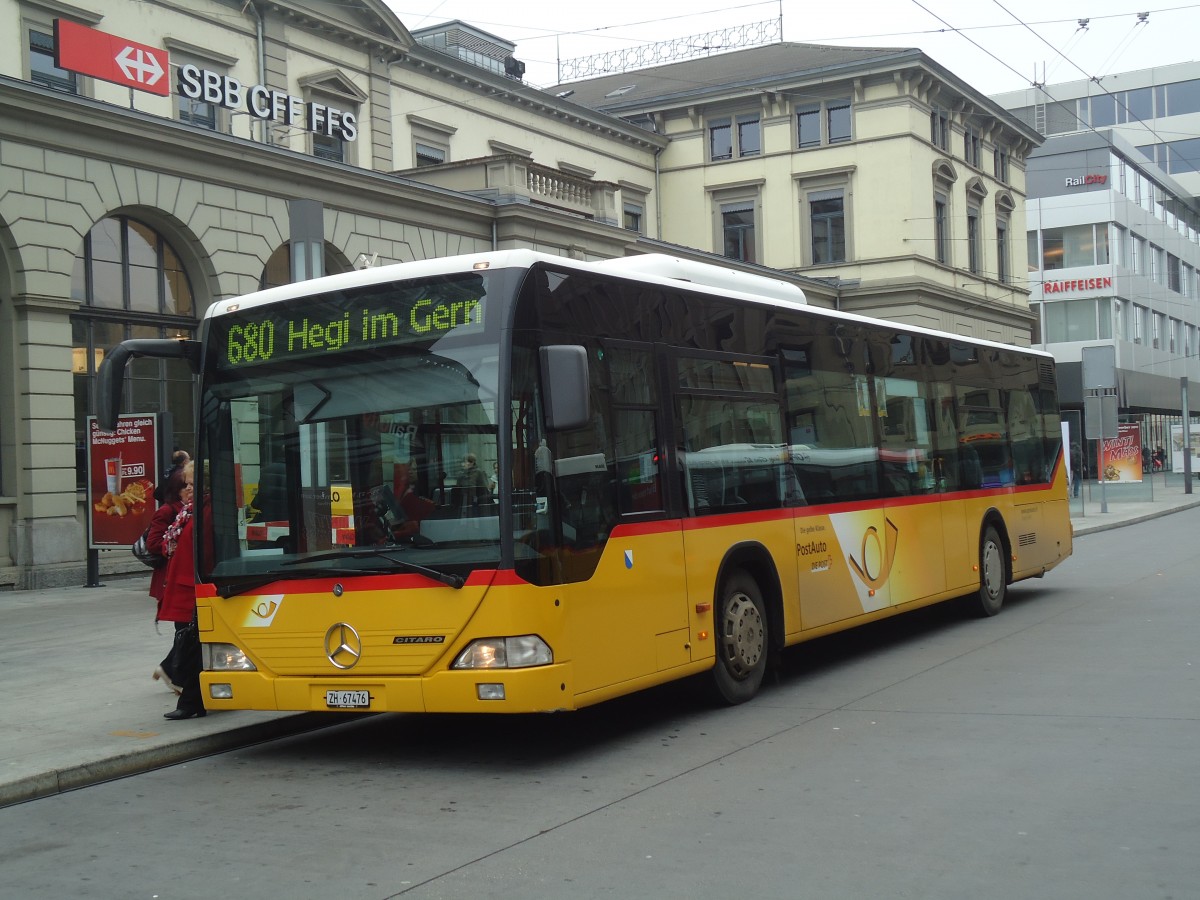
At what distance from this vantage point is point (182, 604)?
9469 mm

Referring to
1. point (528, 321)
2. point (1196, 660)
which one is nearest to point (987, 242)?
point (1196, 660)

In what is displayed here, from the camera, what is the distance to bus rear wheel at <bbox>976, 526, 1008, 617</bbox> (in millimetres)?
14688

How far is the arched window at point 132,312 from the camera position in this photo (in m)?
20.4

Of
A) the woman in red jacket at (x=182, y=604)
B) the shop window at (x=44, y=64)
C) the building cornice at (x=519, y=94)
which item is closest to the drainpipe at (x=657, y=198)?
the building cornice at (x=519, y=94)

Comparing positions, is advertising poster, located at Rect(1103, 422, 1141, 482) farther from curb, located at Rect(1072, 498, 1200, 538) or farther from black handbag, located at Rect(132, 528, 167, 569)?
black handbag, located at Rect(132, 528, 167, 569)

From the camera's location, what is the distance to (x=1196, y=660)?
1095 cm

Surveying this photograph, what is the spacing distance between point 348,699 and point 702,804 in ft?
7.64

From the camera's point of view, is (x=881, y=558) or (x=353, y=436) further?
(x=881, y=558)

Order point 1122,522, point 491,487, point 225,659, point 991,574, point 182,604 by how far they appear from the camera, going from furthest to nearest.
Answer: point 1122,522 < point 991,574 < point 182,604 < point 225,659 < point 491,487

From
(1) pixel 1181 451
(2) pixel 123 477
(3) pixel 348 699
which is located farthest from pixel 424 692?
(1) pixel 1181 451

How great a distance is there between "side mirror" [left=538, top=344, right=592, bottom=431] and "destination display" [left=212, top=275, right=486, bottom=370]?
0.55 metres

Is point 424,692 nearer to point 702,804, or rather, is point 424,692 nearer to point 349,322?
point 702,804

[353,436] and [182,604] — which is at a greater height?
[353,436]

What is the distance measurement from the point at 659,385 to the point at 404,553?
7.30 feet
